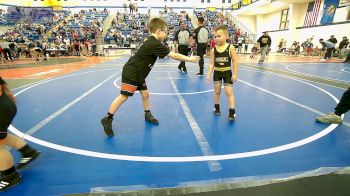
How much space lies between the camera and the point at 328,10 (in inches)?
878

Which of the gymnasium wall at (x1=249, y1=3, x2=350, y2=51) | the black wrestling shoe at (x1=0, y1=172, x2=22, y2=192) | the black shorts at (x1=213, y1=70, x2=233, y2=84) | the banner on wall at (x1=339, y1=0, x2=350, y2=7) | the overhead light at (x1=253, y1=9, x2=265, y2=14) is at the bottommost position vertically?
the black wrestling shoe at (x1=0, y1=172, x2=22, y2=192)

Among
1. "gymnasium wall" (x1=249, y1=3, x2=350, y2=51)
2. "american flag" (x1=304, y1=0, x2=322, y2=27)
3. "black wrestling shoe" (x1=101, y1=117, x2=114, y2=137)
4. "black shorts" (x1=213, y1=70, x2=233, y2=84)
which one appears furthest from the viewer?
"american flag" (x1=304, y1=0, x2=322, y2=27)

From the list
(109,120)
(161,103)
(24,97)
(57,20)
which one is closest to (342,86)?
(161,103)

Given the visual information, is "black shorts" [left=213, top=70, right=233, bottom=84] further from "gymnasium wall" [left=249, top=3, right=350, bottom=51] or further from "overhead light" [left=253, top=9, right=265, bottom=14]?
"overhead light" [left=253, top=9, right=265, bottom=14]

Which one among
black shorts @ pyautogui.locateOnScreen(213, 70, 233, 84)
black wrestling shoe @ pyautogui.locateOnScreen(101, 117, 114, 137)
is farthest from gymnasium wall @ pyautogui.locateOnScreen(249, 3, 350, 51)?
black wrestling shoe @ pyautogui.locateOnScreen(101, 117, 114, 137)

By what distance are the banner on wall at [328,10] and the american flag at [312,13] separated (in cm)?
91

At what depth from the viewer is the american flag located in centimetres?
2375

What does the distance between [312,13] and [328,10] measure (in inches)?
88.3

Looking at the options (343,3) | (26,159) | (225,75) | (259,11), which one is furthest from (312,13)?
(26,159)

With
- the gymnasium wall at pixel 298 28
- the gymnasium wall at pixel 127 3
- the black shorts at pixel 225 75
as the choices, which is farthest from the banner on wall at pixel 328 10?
the black shorts at pixel 225 75

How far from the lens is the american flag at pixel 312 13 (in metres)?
23.8

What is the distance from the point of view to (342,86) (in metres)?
6.62

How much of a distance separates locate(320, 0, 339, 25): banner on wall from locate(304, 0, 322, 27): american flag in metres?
0.91

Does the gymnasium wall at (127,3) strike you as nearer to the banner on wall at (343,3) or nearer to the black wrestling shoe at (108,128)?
the banner on wall at (343,3)
